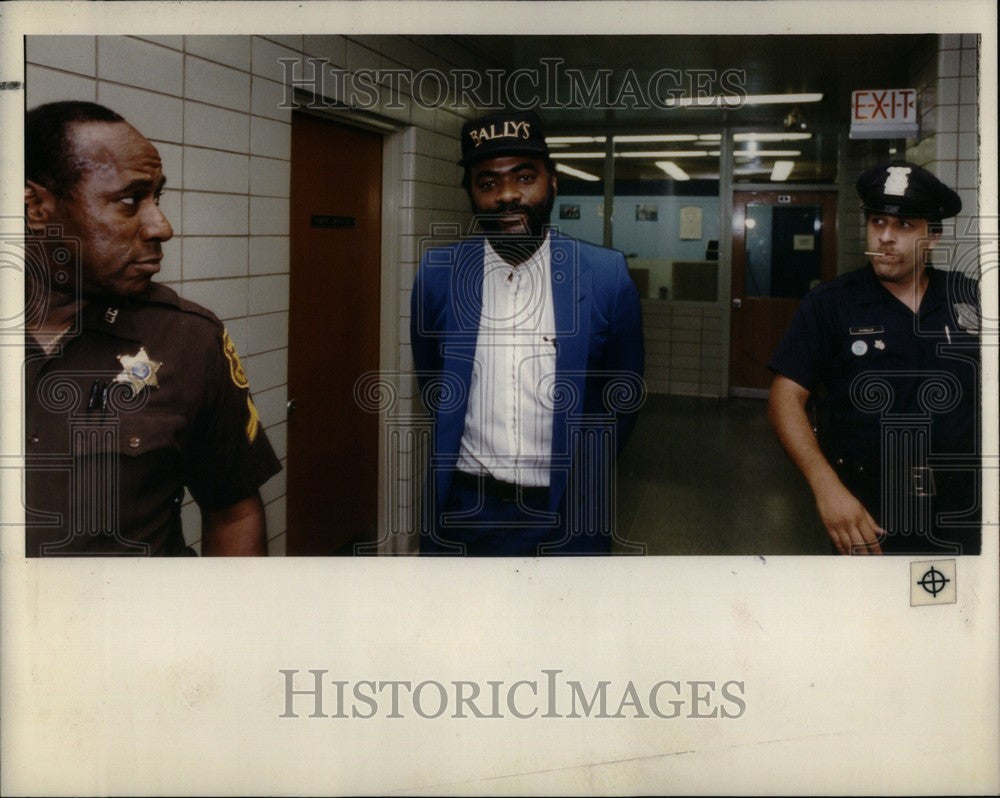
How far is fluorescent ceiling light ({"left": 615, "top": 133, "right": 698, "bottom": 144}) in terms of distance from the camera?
96.0 inches

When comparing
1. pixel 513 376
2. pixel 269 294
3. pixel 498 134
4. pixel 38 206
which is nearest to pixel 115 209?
pixel 38 206

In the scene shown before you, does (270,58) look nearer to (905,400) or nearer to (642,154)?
(642,154)

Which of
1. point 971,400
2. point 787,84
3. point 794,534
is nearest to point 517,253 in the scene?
point 787,84

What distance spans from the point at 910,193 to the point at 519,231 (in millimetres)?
1058

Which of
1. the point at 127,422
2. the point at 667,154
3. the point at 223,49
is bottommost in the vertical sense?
the point at 127,422

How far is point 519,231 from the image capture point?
8.08 ft

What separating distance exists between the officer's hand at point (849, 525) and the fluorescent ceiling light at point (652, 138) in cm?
105

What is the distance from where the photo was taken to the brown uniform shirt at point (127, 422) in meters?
2.31

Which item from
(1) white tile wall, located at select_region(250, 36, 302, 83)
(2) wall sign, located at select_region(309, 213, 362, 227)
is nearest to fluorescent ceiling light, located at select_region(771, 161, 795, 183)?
(2) wall sign, located at select_region(309, 213, 362, 227)

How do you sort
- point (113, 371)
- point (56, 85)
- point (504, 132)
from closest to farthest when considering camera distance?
Result: point (56, 85) < point (113, 371) < point (504, 132)

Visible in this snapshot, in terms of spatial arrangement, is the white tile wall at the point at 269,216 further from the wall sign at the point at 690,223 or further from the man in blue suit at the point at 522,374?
the wall sign at the point at 690,223

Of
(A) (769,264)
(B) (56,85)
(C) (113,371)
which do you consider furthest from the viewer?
(A) (769,264)

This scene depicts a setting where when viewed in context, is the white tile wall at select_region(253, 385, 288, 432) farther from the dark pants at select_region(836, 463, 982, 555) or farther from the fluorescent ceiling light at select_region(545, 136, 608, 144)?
the dark pants at select_region(836, 463, 982, 555)

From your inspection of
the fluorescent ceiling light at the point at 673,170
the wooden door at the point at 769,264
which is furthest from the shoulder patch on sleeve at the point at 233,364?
the wooden door at the point at 769,264
